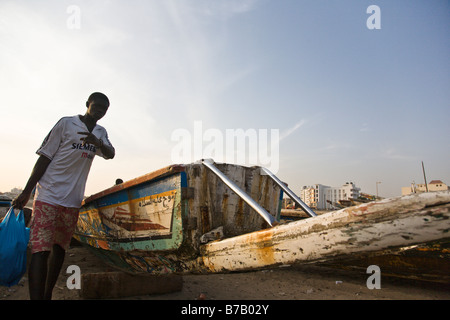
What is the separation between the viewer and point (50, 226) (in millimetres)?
2219

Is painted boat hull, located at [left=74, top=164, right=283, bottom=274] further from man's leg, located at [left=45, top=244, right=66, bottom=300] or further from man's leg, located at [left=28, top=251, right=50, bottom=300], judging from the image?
man's leg, located at [left=28, top=251, right=50, bottom=300]

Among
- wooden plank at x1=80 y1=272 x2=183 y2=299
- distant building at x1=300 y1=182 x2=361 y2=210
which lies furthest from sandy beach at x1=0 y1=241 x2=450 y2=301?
distant building at x1=300 y1=182 x2=361 y2=210

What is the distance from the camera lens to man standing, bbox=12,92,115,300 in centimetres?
216

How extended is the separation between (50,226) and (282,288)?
2.93m

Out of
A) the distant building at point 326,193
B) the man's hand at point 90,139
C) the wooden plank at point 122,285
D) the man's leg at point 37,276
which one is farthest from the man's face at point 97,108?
the distant building at point 326,193

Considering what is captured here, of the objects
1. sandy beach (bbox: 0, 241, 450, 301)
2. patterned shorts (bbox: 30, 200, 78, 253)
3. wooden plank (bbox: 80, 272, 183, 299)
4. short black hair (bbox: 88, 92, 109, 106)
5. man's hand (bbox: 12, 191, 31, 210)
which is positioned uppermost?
short black hair (bbox: 88, 92, 109, 106)

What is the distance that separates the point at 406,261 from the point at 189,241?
3196 mm

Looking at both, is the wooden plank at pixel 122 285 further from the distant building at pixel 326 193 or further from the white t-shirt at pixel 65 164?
the distant building at pixel 326 193

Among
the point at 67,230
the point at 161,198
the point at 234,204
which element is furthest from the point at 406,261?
the point at 67,230

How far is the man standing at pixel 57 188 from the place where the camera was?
2164mm

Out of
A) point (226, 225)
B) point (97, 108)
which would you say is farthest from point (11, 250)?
point (226, 225)

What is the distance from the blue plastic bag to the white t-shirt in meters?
0.67

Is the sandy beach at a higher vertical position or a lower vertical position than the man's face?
lower

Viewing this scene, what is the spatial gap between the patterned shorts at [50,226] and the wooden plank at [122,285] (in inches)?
25.7
